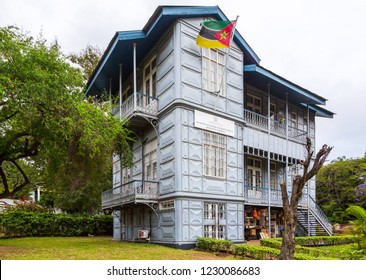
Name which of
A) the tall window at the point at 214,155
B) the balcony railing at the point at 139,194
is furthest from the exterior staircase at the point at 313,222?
the balcony railing at the point at 139,194

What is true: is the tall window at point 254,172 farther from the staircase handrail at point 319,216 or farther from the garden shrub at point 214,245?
the garden shrub at point 214,245

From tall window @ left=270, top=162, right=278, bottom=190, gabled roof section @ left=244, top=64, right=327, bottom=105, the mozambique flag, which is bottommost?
tall window @ left=270, top=162, right=278, bottom=190

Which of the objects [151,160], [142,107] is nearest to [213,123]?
[142,107]

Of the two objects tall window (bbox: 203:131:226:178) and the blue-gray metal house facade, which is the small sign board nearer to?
the blue-gray metal house facade

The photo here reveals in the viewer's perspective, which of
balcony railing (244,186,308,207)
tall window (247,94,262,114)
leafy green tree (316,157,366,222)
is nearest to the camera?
balcony railing (244,186,308,207)

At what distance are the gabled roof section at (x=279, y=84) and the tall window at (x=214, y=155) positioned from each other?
5195 mm

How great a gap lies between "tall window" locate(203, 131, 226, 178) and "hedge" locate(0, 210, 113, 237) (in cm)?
1490

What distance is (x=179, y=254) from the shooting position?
15.0 metres

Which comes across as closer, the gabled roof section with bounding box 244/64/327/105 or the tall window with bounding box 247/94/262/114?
the gabled roof section with bounding box 244/64/327/105

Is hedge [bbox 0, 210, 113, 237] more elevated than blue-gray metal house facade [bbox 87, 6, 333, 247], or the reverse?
blue-gray metal house facade [bbox 87, 6, 333, 247]

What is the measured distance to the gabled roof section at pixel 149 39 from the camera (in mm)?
18078

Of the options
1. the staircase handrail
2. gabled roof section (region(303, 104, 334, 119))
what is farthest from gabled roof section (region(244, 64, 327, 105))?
the staircase handrail

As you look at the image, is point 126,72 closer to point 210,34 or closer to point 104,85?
point 104,85

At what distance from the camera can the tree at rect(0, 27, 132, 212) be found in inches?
558
